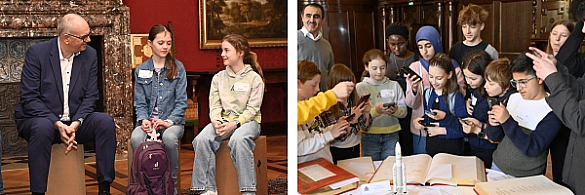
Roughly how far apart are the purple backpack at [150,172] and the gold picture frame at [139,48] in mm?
531

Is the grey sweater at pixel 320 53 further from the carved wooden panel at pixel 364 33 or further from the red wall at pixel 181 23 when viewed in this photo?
the red wall at pixel 181 23

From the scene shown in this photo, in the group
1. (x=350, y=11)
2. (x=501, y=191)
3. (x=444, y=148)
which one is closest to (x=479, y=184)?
(x=501, y=191)

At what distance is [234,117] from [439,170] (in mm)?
1274

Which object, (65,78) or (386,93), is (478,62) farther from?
(65,78)

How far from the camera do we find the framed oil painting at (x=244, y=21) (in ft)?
10.7

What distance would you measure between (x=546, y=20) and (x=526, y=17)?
3.6 inches

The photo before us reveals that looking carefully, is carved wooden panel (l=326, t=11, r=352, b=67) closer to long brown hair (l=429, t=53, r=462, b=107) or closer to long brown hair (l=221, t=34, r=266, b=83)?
long brown hair (l=429, t=53, r=462, b=107)

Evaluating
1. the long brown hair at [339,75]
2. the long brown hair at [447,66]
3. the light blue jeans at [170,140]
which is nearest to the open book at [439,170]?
the long brown hair at [447,66]

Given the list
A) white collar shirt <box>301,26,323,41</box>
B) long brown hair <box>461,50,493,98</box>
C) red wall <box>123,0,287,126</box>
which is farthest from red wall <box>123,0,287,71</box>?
long brown hair <box>461,50,493,98</box>

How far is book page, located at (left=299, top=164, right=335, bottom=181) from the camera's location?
8.05ft

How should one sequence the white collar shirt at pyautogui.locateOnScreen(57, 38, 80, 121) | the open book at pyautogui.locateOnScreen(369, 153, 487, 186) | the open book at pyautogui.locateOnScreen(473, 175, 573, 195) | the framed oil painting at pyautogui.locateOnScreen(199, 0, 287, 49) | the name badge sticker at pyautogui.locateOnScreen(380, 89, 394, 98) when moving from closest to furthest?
the open book at pyautogui.locateOnScreen(473, 175, 573, 195) < the open book at pyautogui.locateOnScreen(369, 153, 487, 186) < the name badge sticker at pyautogui.locateOnScreen(380, 89, 394, 98) < the white collar shirt at pyautogui.locateOnScreen(57, 38, 80, 121) < the framed oil painting at pyautogui.locateOnScreen(199, 0, 287, 49)

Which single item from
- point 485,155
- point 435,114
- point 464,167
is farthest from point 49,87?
point 485,155

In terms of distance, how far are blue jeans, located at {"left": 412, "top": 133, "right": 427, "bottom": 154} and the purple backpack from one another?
1408mm

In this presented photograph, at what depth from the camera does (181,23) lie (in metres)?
3.15
